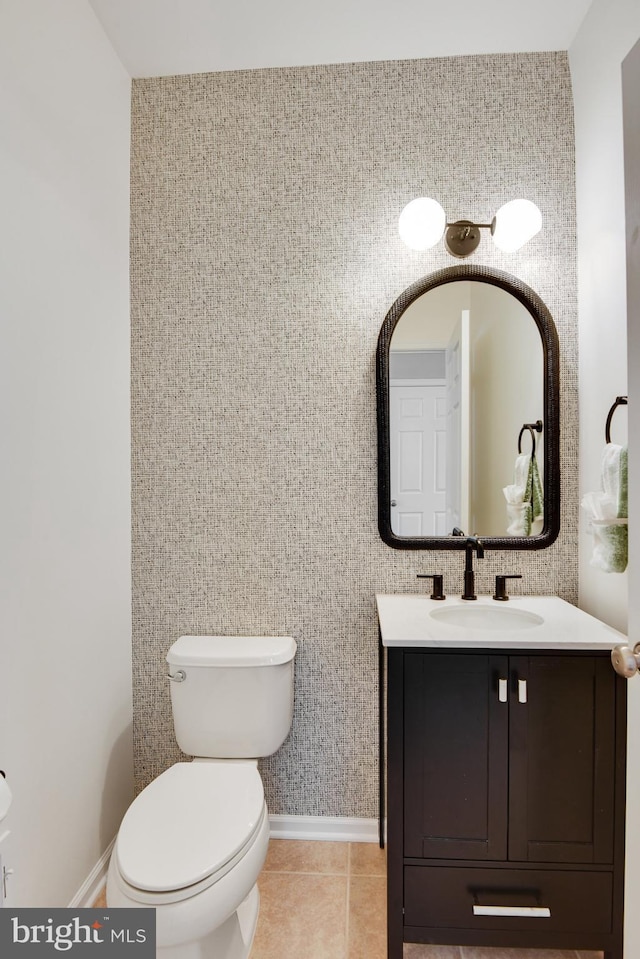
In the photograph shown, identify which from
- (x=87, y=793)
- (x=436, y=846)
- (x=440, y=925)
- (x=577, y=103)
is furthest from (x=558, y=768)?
(x=577, y=103)

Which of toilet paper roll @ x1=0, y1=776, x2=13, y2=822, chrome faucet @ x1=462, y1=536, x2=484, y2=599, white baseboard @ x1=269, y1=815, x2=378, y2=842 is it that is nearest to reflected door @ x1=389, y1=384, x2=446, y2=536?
chrome faucet @ x1=462, y1=536, x2=484, y2=599

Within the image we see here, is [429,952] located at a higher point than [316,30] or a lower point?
lower

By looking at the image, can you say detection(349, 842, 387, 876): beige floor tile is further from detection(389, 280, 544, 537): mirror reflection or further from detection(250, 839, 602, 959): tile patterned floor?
detection(389, 280, 544, 537): mirror reflection

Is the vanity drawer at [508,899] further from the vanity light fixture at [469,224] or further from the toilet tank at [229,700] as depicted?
the vanity light fixture at [469,224]

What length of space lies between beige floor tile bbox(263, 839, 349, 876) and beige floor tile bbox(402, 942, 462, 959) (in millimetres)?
302

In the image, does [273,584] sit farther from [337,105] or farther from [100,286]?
[337,105]

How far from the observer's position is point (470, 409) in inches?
70.8

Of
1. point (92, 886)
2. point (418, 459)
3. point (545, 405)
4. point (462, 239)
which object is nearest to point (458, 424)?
point (418, 459)

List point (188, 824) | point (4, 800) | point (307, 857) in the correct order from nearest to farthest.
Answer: point (4, 800) < point (188, 824) < point (307, 857)

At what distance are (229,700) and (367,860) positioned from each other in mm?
722

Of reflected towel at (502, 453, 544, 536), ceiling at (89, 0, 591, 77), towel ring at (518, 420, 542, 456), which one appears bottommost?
reflected towel at (502, 453, 544, 536)

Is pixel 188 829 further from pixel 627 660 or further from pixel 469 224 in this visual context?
pixel 469 224

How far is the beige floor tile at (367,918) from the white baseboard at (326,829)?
17 cm

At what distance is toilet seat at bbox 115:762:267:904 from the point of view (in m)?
1.13
